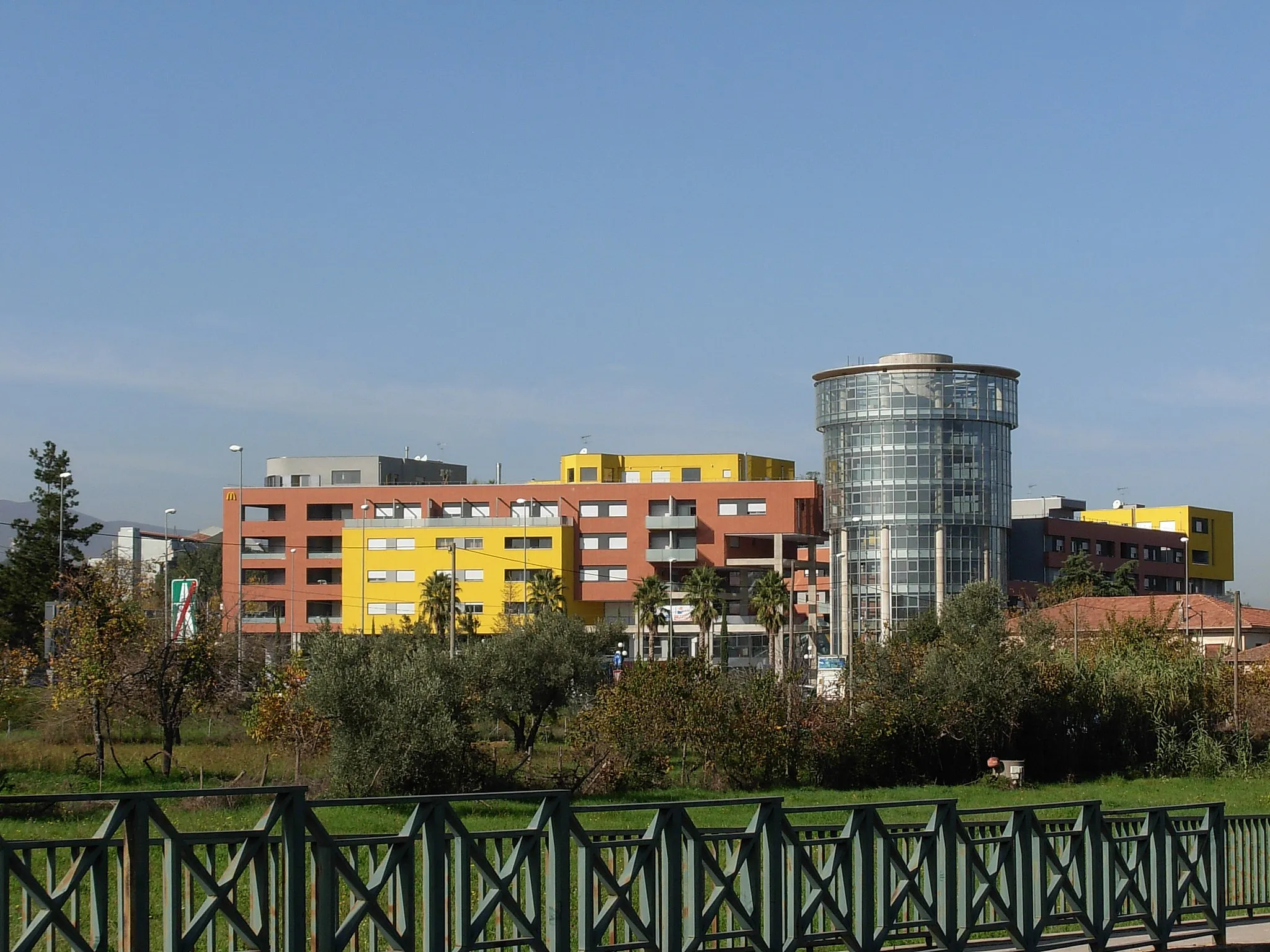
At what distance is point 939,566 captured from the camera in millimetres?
86375

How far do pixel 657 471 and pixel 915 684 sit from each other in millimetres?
71854

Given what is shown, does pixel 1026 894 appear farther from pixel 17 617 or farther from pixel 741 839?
pixel 17 617

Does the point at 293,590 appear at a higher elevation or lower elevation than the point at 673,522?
lower

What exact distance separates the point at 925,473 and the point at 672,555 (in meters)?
17.1

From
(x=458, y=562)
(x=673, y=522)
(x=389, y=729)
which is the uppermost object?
(x=673, y=522)

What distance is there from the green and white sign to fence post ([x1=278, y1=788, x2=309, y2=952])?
24654 millimetres

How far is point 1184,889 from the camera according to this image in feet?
46.7

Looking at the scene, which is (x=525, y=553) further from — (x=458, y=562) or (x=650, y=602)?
(x=650, y=602)

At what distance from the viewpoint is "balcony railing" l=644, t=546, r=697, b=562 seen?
95500 millimetres

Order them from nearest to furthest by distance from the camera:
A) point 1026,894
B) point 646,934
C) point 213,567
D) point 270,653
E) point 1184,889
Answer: point 646,934, point 1026,894, point 1184,889, point 270,653, point 213,567

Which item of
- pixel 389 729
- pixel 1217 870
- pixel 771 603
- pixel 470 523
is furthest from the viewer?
pixel 470 523

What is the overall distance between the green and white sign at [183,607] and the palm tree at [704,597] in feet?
148

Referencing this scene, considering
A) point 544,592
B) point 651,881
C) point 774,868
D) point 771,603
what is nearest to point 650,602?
point 771,603

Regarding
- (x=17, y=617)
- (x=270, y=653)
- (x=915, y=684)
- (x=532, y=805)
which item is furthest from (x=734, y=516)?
(x=532, y=805)
